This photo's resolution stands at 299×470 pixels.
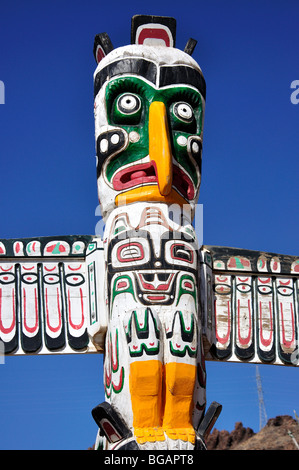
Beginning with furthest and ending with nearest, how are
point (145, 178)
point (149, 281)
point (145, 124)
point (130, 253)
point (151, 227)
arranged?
point (145, 124) → point (145, 178) → point (151, 227) → point (130, 253) → point (149, 281)

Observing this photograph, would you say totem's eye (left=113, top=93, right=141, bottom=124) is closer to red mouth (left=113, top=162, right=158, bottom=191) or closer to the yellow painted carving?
red mouth (left=113, top=162, right=158, bottom=191)

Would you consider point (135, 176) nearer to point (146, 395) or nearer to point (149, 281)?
point (149, 281)

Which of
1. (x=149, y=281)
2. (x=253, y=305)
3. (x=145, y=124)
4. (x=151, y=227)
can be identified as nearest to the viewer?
(x=149, y=281)

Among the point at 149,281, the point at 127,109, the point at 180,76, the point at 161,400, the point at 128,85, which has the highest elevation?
the point at 180,76

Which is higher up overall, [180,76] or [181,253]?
[180,76]

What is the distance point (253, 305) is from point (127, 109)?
274 cm

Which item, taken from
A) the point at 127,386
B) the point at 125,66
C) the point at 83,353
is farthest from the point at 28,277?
the point at 125,66

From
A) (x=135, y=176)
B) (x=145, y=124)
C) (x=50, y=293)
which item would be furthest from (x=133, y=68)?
(x=50, y=293)

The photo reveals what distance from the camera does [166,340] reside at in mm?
7289

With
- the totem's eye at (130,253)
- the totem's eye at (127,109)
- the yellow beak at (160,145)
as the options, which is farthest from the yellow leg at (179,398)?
the totem's eye at (127,109)

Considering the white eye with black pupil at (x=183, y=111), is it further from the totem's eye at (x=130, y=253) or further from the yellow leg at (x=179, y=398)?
the yellow leg at (x=179, y=398)

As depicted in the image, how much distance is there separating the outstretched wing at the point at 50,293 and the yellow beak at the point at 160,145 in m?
1.15

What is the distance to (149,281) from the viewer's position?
295 inches
